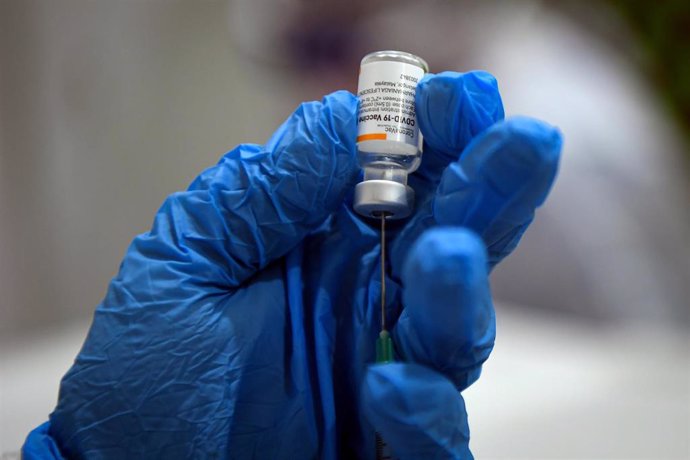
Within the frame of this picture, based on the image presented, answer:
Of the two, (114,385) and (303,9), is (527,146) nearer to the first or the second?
(114,385)

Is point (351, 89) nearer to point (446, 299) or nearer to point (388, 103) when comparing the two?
point (388, 103)

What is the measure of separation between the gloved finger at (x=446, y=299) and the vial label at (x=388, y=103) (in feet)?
0.67

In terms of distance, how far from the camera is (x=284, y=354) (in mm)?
814

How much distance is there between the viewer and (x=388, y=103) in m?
0.71

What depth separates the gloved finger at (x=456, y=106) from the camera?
699 mm

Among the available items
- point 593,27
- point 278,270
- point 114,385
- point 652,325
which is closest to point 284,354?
point 278,270

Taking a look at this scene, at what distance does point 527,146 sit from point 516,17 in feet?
3.87

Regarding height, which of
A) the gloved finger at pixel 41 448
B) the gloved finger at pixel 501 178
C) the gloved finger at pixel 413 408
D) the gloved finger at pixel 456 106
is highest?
the gloved finger at pixel 456 106

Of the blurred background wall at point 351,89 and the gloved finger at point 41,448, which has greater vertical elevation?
the blurred background wall at point 351,89

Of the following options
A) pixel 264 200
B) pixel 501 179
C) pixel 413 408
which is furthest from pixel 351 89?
pixel 413 408

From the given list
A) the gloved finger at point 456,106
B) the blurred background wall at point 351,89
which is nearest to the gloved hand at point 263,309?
the gloved finger at point 456,106

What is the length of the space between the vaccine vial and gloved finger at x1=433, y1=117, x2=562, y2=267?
3.4 inches

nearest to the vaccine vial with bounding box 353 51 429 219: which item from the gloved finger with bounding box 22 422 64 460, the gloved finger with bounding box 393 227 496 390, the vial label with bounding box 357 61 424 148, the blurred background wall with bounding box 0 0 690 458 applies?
the vial label with bounding box 357 61 424 148

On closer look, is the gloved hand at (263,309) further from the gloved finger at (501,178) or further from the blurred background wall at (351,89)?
the blurred background wall at (351,89)
